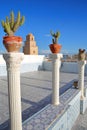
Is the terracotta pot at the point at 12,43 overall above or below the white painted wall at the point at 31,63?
above

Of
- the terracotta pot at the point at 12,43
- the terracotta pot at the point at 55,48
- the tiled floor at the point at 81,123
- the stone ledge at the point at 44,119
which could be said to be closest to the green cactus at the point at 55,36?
the terracotta pot at the point at 55,48

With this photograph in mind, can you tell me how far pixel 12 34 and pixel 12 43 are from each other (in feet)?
0.43

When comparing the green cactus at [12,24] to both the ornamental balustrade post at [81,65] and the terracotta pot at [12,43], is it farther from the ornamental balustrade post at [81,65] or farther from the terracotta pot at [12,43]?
the ornamental balustrade post at [81,65]

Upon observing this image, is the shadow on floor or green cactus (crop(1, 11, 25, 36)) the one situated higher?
green cactus (crop(1, 11, 25, 36))

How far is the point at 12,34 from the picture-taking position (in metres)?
2.02

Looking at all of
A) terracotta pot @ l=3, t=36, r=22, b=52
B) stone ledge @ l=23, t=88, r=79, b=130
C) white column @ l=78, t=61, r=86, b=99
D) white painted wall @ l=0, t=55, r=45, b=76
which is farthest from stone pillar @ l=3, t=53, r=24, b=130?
white painted wall @ l=0, t=55, r=45, b=76

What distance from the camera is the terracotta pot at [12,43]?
6.51 feet

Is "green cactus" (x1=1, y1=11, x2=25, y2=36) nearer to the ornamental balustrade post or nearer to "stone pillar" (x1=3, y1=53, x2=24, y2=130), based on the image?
"stone pillar" (x1=3, y1=53, x2=24, y2=130)

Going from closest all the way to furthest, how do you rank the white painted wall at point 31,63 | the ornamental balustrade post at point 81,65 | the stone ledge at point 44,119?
the stone ledge at point 44,119, the ornamental balustrade post at point 81,65, the white painted wall at point 31,63

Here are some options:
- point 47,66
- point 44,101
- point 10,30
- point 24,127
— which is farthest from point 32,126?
point 47,66

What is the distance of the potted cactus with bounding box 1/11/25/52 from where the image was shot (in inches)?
78.0

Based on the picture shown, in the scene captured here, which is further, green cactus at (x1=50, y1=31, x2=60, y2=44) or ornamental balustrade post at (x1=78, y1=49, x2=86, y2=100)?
ornamental balustrade post at (x1=78, y1=49, x2=86, y2=100)

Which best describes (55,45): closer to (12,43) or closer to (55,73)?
(55,73)

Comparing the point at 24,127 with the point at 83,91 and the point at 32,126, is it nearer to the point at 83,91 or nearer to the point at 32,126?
the point at 32,126
